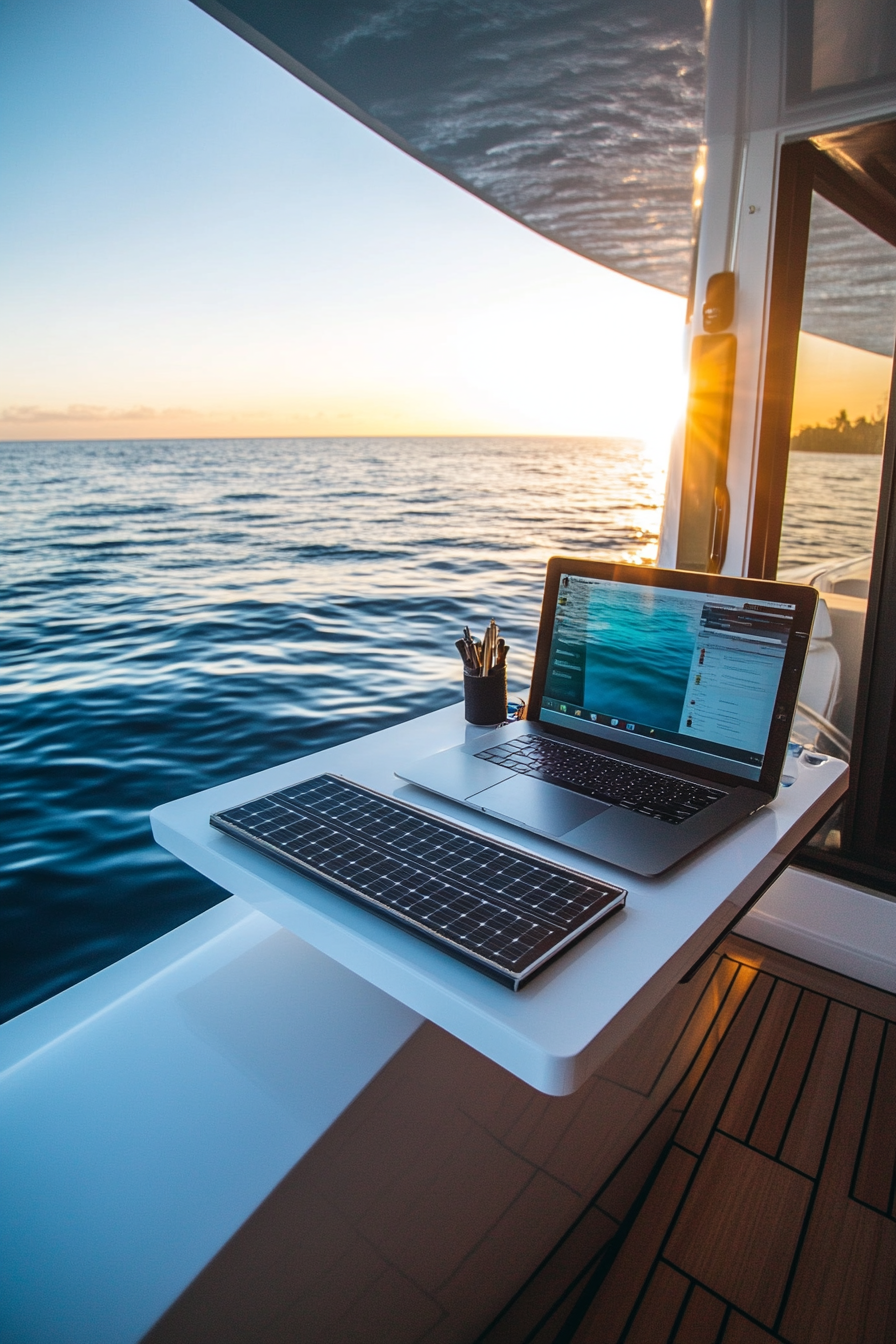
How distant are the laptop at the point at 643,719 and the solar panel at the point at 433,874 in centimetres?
10

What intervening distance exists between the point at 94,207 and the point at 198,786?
12.7 meters

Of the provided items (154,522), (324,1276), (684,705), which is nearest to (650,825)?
(684,705)

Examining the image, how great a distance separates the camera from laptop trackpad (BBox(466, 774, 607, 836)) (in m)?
0.86

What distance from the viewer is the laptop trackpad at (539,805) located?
861mm

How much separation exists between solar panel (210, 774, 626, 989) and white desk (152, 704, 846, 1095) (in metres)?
0.02

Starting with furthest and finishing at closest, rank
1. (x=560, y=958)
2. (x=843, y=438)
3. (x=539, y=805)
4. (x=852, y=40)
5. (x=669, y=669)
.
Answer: (x=843, y=438)
(x=852, y=40)
(x=669, y=669)
(x=539, y=805)
(x=560, y=958)

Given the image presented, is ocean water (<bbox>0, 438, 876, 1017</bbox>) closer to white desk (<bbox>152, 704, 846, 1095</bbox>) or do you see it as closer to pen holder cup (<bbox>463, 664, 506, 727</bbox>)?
pen holder cup (<bbox>463, 664, 506, 727</bbox>)

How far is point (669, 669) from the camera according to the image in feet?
3.38

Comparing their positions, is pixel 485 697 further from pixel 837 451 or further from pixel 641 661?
pixel 837 451

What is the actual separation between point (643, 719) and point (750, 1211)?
82 centimetres

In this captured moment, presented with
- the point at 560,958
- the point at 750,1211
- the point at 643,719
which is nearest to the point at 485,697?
the point at 643,719

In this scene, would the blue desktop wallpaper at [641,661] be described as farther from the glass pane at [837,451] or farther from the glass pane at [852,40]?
the glass pane at [852,40]

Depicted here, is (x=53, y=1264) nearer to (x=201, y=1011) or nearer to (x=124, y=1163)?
(x=124, y=1163)

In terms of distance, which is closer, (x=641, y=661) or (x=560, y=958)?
(x=560, y=958)
